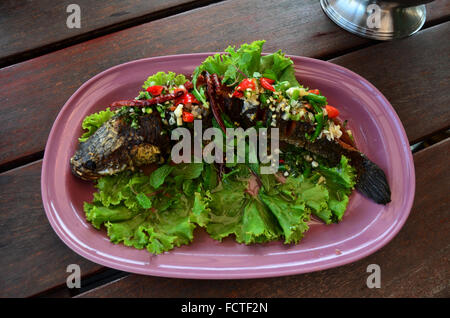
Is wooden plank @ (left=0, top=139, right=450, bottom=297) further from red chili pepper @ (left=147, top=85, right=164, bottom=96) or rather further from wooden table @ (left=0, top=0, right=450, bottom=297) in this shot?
red chili pepper @ (left=147, top=85, right=164, bottom=96)

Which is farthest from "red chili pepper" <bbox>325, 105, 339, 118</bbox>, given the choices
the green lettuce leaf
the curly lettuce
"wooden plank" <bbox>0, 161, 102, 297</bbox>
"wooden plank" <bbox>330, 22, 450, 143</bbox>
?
"wooden plank" <bbox>0, 161, 102, 297</bbox>

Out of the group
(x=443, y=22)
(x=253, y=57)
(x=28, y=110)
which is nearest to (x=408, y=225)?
(x=253, y=57)

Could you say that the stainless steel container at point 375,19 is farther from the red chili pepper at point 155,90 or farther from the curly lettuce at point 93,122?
the curly lettuce at point 93,122

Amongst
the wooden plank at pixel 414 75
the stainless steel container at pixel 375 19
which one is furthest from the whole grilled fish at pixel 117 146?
the stainless steel container at pixel 375 19

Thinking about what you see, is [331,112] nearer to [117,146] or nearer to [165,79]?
[165,79]

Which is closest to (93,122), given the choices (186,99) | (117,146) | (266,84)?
(117,146)
